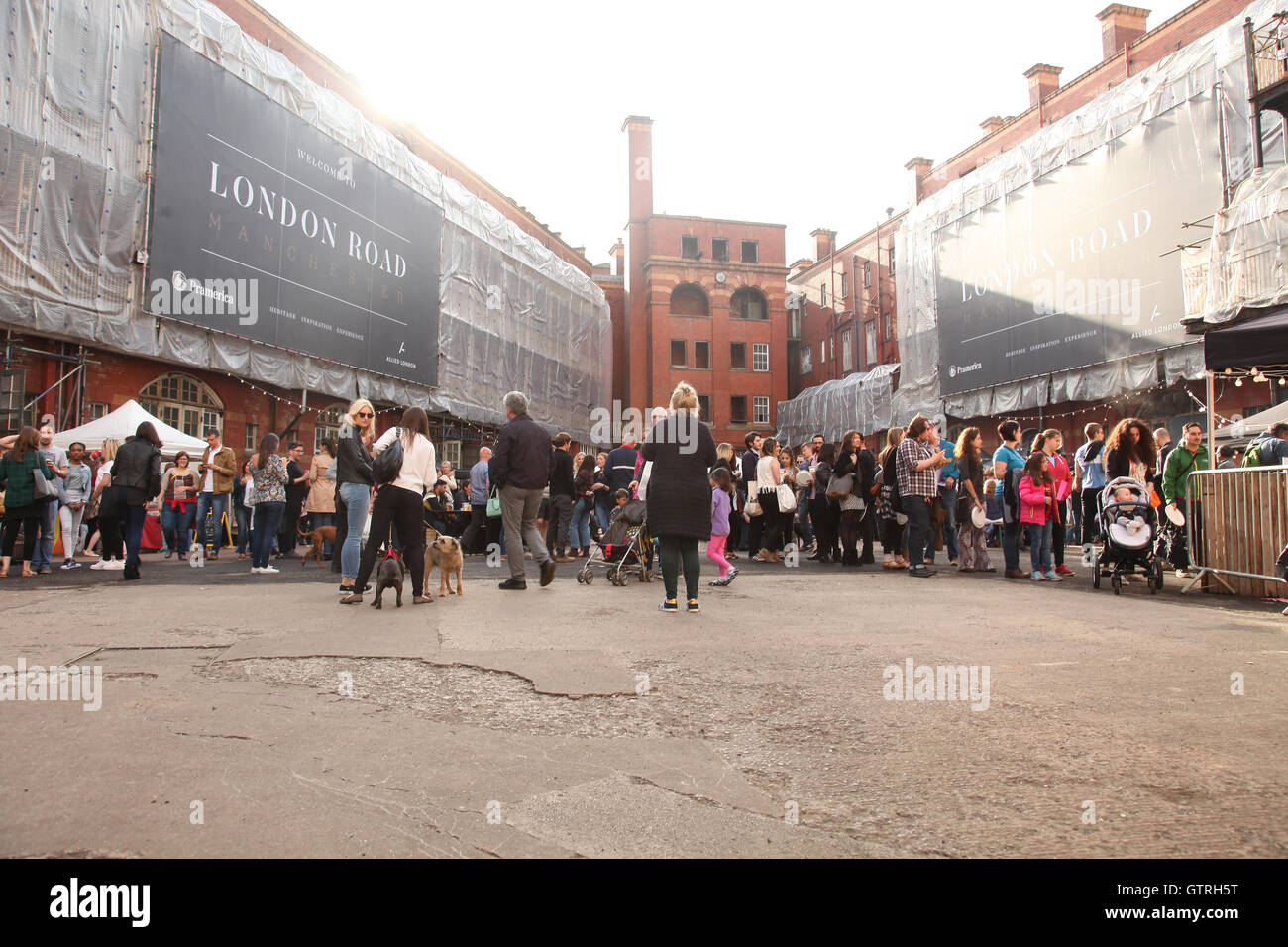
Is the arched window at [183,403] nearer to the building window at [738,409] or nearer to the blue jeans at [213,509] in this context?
the blue jeans at [213,509]

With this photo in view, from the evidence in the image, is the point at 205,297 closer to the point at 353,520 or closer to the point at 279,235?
the point at 279,235

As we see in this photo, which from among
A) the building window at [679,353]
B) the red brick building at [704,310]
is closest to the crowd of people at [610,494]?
the building window at [679,353]

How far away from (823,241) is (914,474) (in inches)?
1806

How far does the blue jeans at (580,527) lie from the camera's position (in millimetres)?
13452

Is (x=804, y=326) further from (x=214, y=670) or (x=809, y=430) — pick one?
(x=214, y=670)

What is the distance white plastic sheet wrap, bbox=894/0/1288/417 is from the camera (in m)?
18.7

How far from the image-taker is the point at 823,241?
2069 inches

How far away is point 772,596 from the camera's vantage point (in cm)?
805

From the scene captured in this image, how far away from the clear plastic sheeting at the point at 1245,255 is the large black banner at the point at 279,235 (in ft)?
61.2

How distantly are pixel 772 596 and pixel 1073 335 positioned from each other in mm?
19250

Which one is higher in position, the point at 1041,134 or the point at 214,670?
the point at 1041,134
